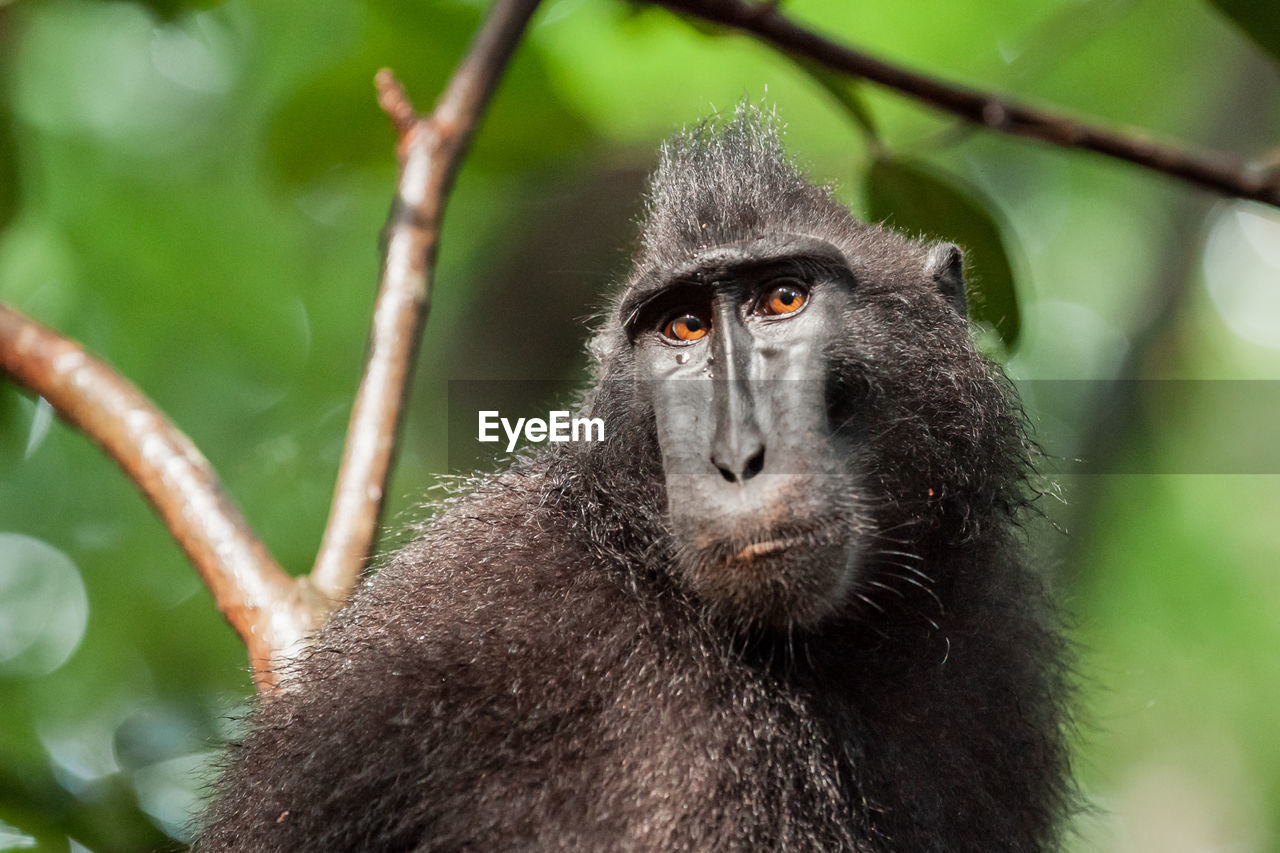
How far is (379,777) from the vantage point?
10.2 ft

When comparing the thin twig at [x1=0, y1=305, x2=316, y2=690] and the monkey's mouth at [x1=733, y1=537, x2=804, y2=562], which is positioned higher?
the thin twig at [x1=0, y1=305, x2=316, y2=690]

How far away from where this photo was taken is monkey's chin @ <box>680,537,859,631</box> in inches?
119

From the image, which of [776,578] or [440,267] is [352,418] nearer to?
[776,578]

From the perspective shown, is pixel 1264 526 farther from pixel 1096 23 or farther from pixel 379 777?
pixel 379 777

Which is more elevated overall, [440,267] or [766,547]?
[440,267]

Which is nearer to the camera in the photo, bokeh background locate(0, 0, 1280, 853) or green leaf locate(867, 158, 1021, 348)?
green leaf locate(867, 158, 1021, 348)

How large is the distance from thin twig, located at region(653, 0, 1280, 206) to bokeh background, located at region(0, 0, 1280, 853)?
4243 millimetres

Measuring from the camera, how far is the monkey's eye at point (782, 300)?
3.49 m

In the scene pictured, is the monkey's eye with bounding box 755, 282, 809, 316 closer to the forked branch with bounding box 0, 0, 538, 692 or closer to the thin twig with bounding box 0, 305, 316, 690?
the forked branch with bounding box 0, 0, 538, 692

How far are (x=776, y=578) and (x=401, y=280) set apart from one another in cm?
220

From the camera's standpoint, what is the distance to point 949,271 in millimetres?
3963

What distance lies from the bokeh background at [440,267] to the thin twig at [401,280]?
1.30 m

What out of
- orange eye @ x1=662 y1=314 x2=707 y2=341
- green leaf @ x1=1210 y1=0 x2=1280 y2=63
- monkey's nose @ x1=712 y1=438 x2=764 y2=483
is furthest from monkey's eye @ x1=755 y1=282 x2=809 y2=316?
green leaf @ x1=1210 y1=0 x2=1280 y2=63

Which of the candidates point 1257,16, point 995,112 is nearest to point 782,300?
point 1257,16
